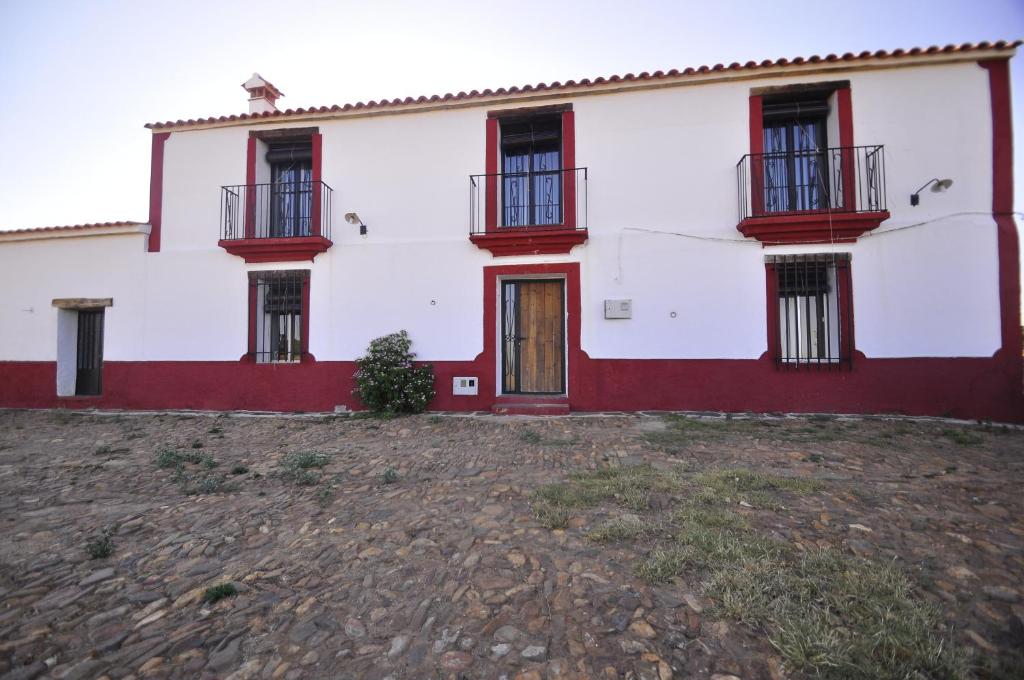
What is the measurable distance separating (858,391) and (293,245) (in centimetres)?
1005

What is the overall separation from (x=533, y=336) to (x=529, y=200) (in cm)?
261

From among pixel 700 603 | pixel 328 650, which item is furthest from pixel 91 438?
pixel 700 603

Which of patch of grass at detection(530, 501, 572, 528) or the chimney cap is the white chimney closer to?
the chimney cap

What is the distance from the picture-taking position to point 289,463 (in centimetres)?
464

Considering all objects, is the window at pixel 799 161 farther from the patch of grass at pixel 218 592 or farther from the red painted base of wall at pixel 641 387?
the patch of grass at pixel 218 592

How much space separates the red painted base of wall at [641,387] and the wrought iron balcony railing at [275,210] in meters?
2.65

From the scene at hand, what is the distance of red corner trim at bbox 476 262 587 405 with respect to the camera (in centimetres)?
761

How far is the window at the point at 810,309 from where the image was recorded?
23.3 feet

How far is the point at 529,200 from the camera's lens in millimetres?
8336

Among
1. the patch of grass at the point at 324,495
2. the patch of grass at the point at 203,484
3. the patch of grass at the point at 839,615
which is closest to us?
the patch of grass at the point at 839,615

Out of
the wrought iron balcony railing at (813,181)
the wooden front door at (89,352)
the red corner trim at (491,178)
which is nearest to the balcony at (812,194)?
the wrought iron balcony railing at (813,181)

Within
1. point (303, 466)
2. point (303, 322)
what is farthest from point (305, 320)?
point (303, 466)

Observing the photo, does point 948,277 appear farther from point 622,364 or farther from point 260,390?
point 260,390

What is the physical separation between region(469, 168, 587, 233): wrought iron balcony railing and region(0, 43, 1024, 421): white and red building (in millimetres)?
50
